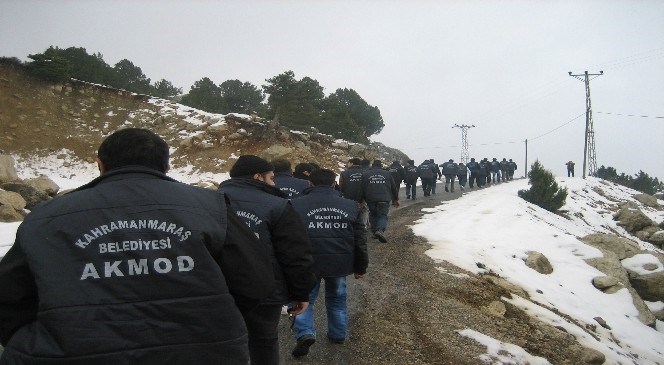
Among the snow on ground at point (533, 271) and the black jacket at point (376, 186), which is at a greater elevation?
the black jacket at point (376, 186)

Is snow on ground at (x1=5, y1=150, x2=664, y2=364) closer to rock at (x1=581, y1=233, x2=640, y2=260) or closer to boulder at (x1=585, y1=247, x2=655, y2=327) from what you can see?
boulder at (x1=585, y1=247, x2=655, y2=327)

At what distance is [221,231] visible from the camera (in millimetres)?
1862

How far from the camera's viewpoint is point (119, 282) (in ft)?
5.35

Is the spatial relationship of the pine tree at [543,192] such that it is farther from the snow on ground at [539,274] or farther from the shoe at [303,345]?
the shoe at [303,345]

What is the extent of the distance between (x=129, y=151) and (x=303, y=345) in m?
3.08

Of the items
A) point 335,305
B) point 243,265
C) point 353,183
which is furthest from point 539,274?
point 243,265

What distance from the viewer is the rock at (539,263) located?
389 inches

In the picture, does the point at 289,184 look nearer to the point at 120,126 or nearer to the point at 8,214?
the point at 8,214

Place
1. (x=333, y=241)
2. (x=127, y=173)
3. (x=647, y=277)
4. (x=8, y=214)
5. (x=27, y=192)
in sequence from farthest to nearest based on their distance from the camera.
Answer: (x=27, y=192), (x=647, y=277), (x=8, y=214), (x=333, y=241), (x=127, y=173)

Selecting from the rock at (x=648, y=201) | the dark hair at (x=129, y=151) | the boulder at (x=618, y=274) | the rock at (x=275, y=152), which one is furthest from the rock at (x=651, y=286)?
the rock at (x=648, y=201)

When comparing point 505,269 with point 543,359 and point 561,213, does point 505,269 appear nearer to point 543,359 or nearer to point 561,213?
point 543,359

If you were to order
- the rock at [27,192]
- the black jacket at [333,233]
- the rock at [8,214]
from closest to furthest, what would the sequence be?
1. the black jacket at [333,233]
2. the rock at [8,214]
3. the rock at [27,192]

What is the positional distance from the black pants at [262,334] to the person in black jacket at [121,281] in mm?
1081

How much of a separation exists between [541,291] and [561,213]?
1467 centimetres
